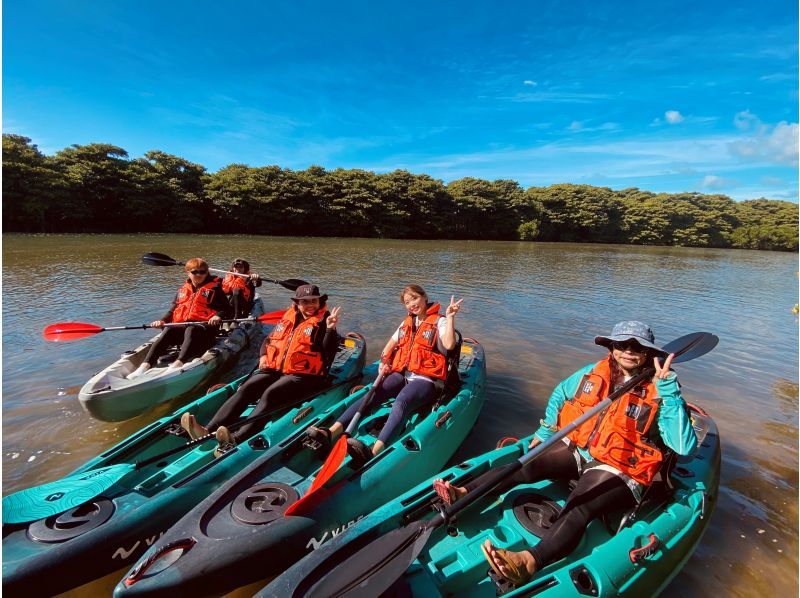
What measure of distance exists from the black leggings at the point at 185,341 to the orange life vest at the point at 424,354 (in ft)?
10.3

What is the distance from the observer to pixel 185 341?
19.0 ft

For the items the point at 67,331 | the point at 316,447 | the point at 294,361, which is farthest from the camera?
the point at 67,331

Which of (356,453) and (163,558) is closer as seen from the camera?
(163,558)

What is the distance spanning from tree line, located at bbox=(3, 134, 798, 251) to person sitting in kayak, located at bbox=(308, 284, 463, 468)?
117 feet

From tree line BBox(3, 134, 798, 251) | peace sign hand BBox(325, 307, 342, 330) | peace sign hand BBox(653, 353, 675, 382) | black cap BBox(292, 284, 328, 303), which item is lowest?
peace sign hand BBox(325, 307, 342, 330)

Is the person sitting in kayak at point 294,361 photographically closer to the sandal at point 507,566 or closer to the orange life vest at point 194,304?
the orange life vest at point 194,304

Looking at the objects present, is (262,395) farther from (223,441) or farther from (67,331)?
(67,331)

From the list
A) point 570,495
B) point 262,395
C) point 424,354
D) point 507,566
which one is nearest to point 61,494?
point 262,395

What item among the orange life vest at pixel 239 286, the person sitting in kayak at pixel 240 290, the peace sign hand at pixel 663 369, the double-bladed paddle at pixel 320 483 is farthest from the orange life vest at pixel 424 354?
the orange life vest at pixel 239 286

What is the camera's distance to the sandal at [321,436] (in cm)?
354

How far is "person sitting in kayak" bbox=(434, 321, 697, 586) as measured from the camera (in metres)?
2.54

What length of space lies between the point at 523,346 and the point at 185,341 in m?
6.20

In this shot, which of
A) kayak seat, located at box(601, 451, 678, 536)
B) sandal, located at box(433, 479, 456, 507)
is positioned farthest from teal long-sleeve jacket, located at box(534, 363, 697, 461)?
sandal, located at box(433, 479, 456, 507)

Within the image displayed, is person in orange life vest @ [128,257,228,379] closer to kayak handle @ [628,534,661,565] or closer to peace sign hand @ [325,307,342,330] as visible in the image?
peace sign hand @ [325,307,342,330]
